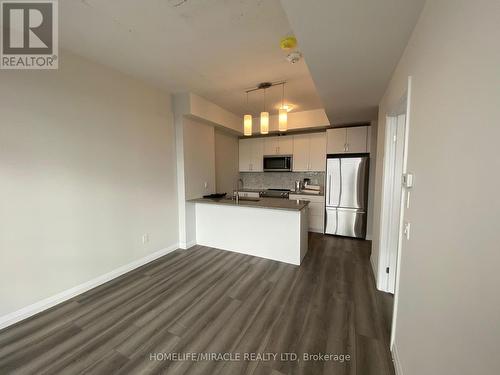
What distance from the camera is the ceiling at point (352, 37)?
46.9 inches

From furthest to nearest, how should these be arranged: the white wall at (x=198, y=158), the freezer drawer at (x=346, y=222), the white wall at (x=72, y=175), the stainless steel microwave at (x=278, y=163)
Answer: the stainless steel microwave at (x=278, y=163)
the freezer drawer at (x=346, y=222)
the white wall at (x=198, y=158)
the white wall at (x=72, y=175)

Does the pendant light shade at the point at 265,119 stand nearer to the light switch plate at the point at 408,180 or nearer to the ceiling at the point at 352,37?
the ceiling at the point at 352,37

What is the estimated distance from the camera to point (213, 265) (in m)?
3.00

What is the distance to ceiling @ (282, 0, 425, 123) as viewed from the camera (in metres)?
1.19

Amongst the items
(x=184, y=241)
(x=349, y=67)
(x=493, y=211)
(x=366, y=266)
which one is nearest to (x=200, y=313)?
(x=184, y=241)

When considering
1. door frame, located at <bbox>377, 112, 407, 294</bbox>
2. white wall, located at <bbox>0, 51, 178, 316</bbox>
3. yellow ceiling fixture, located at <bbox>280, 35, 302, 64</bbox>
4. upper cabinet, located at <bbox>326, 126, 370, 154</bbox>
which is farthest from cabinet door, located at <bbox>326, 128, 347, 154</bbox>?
white wall, located at <bbox>0, 51, 178, 316</bbox>

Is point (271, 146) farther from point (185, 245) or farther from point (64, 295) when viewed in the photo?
point (64, 295)

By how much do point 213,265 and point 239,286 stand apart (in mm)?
681

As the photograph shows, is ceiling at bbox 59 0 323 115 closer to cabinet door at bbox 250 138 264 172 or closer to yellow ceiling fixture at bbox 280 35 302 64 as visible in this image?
yellow ceiling fixture at bbox 280 35 302 64

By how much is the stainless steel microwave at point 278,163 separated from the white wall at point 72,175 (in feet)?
8.88

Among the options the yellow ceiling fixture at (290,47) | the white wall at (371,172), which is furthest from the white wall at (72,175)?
the white wall at (371,172)

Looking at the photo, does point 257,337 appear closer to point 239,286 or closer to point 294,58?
point 239,286

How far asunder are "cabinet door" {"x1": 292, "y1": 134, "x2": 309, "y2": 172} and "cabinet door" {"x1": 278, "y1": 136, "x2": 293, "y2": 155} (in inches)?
3.8

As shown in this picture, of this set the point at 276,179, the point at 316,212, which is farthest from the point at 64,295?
the point at 276,179
